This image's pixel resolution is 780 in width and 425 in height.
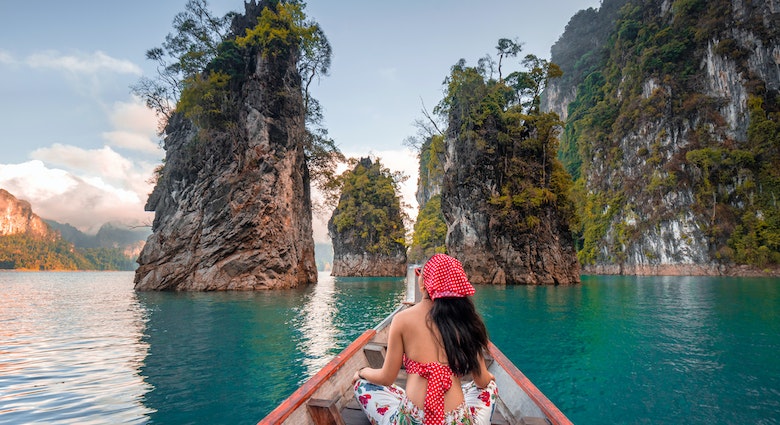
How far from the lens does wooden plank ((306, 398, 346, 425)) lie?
262 cm

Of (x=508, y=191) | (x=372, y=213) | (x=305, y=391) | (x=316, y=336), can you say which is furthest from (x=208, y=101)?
(x=372, y=213)

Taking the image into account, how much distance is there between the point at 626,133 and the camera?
2112 inches

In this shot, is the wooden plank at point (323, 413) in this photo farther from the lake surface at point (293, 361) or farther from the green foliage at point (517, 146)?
the green foliage at point (517, 146)

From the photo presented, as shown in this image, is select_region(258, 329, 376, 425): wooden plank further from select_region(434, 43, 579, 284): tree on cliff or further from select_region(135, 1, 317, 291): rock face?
select_region(434, 43, 579, 284): tree on cliff

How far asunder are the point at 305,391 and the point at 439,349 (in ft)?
3.96

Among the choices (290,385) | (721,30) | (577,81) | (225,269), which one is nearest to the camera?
(290,385)

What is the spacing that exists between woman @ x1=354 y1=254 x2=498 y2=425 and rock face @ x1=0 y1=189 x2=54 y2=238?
18841 cm

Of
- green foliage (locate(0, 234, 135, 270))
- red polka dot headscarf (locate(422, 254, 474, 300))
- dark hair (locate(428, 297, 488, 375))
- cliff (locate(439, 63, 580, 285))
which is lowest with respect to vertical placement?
green foliage (locate(0, 234, 135, 270))

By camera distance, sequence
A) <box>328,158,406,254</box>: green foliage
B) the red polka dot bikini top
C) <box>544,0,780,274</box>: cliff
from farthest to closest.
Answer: <box>328,158,406,254</box>: green foliage
<box>544,0,780,274</box>: cliff
the red polka dot bikini top

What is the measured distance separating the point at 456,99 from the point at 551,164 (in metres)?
10.5

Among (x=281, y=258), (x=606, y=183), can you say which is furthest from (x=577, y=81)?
(x=281, y=258)

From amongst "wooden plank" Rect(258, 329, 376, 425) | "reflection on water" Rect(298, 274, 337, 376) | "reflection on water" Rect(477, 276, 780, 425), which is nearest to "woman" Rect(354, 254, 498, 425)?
"wooden plank" Rect(258, 329, 376, 425)

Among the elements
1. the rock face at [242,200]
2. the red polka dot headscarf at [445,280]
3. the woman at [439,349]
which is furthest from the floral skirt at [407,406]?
the rock face at [242,200]

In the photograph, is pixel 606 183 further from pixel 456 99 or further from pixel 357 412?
pixel 357 412
